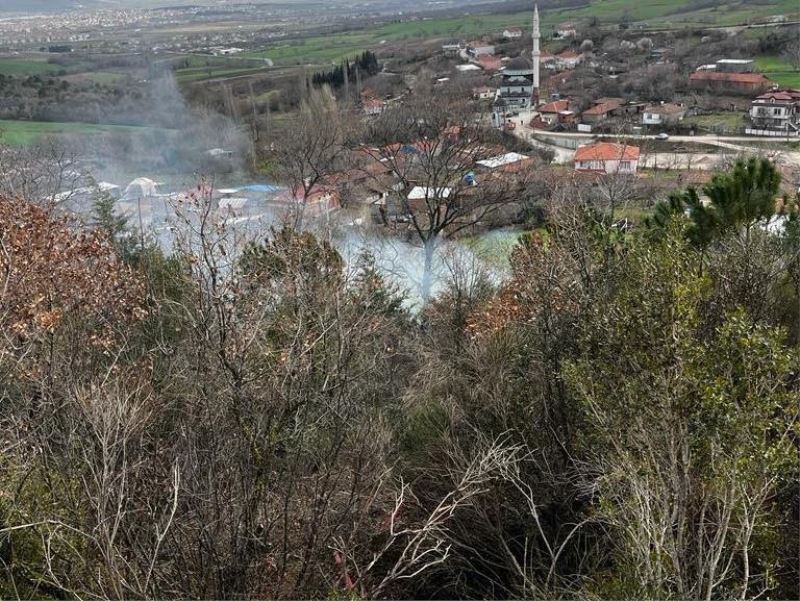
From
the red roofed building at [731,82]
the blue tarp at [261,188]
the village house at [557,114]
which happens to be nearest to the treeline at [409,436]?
the blue tarp at [261,188]

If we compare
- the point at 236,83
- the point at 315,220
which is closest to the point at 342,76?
the point at 236,83

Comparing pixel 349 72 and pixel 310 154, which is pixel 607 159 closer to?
pixel 310 154

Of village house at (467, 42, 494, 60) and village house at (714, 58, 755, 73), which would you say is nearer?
village house at (714, 58, 755, 73)

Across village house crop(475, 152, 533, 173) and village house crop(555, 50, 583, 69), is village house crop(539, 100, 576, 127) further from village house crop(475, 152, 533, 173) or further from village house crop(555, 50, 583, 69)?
village house crop(475, 152, 533, 173)

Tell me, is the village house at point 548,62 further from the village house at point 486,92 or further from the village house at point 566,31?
the village house at point 486,92

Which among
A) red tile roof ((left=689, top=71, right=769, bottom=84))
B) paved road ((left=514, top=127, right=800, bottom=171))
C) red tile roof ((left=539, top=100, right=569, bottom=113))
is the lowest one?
paved road ((left=514, top=127, right=800, bottom=171))

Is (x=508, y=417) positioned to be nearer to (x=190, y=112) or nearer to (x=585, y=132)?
(x=190, y=112)

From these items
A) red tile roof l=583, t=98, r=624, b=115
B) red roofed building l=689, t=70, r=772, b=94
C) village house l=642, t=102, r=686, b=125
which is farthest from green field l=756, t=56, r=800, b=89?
red tile roof l=583, t=98, r=624, b=115
